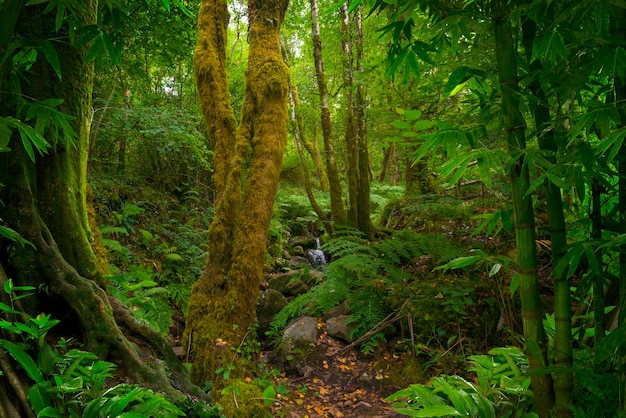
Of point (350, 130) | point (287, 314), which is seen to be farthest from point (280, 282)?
point (350, 130)

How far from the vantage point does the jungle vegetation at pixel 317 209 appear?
46.5 inches

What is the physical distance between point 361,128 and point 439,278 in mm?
3461

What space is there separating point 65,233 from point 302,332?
119 inches

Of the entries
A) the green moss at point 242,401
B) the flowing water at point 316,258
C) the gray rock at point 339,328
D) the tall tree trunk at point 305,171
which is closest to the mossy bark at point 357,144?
the tall tree trunk at point 305,171

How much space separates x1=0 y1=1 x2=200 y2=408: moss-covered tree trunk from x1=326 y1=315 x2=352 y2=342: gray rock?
237 cm

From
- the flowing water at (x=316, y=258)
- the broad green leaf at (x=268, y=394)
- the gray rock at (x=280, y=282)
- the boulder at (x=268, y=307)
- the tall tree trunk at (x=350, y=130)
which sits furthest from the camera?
the flowing water at (x=316, y=258)

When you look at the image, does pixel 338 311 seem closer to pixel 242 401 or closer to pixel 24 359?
pixel 242 401

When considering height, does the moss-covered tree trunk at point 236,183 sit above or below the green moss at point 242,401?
above

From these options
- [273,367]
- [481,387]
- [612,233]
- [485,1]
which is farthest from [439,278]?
[485,1]

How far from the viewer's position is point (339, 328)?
4.56 meters

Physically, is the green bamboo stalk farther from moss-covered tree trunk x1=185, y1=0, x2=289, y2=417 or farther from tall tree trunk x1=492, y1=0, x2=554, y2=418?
moss-covered tree trunk x1=185, y1=0, x2=289, y2=417

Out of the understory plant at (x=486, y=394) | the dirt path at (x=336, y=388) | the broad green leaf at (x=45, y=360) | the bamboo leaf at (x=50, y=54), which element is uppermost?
the bamboo leaf at (x=50, y=54)

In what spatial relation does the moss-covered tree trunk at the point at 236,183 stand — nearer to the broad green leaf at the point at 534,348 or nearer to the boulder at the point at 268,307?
the boulder at the point at 268,307

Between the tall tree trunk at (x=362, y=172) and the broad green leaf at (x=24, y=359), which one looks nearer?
the broad green leaf at (x=24, y=359)
